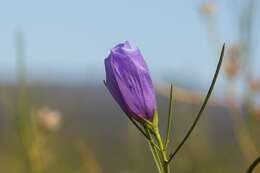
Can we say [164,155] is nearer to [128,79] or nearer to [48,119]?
[128,79]

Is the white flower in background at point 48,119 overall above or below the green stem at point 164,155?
below

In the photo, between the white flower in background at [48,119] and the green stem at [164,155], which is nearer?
the green stem at [164,155]

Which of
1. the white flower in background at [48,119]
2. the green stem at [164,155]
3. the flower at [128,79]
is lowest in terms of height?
the white flower in background at [48,119]

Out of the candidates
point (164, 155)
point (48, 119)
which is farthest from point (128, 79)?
point (48, 119)

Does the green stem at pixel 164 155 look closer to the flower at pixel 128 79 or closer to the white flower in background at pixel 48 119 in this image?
the flower at pixel 128 79

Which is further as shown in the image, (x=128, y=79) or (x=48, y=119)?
(x=48, y=119)

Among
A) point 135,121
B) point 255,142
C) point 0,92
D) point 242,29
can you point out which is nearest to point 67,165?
point 0,92

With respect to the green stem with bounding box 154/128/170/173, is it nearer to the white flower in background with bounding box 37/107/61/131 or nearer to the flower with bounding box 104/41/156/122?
the flower with bounding box 104/41/156/122

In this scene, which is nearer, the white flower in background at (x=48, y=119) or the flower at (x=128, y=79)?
the flower at (x=128, y=79)

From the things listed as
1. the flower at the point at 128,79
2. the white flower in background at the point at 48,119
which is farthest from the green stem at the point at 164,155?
the white flower in background at the point at 48,119

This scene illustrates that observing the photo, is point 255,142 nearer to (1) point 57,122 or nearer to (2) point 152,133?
(1) point 57,122
